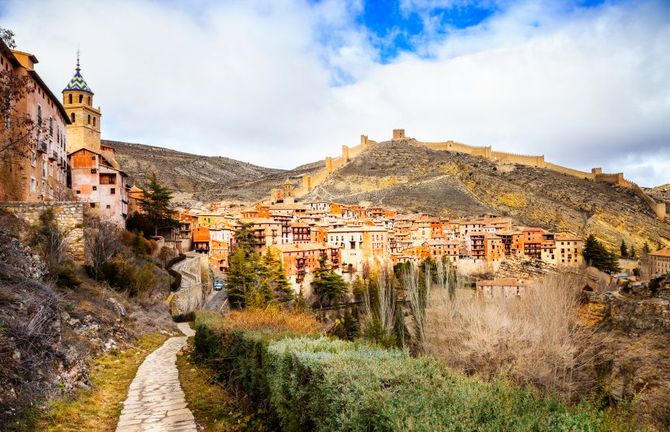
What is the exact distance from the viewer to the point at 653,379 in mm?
9609

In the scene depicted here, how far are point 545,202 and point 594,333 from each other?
9667 centimetres

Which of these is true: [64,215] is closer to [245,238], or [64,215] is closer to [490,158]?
[245,238]

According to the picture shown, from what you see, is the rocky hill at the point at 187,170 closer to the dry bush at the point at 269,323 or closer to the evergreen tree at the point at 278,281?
the evergreen tree at the point at 278,281

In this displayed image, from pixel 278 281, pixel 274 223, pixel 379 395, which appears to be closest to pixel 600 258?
pixel 274 223

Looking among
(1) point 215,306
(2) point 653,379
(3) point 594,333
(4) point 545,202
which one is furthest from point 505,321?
(4) point 545,202

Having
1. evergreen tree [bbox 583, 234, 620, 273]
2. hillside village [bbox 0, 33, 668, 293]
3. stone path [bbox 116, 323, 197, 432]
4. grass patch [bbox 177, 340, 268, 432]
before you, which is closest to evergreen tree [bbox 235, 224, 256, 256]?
hillside village [bbox 0, 33, 668, 293]

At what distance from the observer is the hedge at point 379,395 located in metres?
2.71

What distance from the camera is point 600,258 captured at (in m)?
59.1

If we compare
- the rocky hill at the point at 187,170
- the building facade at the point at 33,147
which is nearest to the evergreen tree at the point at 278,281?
the building facade at the point at 33,147

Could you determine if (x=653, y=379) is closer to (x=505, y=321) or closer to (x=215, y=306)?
(x=505, y=321)

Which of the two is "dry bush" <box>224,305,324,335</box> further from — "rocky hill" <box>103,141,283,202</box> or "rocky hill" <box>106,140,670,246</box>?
"rocky hill" <box>103,141,283,202</box>

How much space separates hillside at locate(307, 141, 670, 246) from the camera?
92.2 metres

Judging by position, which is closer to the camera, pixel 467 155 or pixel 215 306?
pixel 215 306

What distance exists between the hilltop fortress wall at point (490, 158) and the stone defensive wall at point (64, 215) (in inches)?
3482
